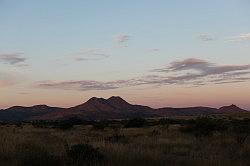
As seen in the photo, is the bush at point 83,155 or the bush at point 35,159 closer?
the bush at point 35,159

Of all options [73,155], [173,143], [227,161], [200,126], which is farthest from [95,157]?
[200,126]

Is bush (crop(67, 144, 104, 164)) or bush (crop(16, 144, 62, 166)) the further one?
bush (crop(67, 144, 104, 164))

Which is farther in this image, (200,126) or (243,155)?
(200,126)

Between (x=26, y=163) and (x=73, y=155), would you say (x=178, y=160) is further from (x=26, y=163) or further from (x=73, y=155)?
(x=26, y=163)

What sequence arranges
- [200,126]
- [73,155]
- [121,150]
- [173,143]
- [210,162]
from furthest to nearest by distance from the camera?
1. [200,126]
2. [173,143]
3. [121,150]
4. [73,155]
5. [210,162]

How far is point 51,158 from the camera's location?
12031 millimetres

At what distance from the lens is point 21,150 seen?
1372 centimetres

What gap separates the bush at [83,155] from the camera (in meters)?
12.0

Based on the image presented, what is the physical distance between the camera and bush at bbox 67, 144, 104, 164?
471 inches

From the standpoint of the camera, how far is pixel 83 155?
486 inches

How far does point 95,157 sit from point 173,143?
25.7 feet

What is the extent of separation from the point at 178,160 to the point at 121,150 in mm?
1841

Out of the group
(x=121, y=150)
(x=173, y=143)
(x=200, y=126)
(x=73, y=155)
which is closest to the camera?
(x=73, y=155)

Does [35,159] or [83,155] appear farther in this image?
[83,155]
